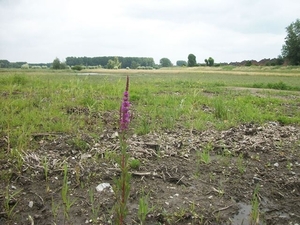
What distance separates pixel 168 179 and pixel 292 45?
73.4 m

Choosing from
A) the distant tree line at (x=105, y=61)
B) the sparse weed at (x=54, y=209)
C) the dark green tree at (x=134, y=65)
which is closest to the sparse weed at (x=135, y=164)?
the sparse weed at (x=54, y=209)

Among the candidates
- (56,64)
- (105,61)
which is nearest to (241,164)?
(56,64)

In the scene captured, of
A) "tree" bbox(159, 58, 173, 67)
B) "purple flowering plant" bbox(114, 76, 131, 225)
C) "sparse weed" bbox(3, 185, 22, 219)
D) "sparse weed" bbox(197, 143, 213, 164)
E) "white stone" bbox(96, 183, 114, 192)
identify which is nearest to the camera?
"purple flowering plant" bbox(114, 76, 131, 225)

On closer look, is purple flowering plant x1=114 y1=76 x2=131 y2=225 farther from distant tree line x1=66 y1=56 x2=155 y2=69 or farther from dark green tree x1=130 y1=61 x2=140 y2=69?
dark green tree x1=130 y1=61 x2=140 y2=69

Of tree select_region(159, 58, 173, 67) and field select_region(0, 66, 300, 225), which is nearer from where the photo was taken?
field select_region(0, 66, 300, 225)

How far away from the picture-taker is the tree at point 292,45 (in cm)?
6344

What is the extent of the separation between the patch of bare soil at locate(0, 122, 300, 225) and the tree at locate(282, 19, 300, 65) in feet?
226

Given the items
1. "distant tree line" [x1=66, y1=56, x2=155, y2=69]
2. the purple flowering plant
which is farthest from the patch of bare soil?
"distant tree line" [x1=66, y1=56, x2=155, y2=69]

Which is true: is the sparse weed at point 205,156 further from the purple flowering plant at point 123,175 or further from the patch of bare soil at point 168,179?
the purple flowering plant at point 123,175

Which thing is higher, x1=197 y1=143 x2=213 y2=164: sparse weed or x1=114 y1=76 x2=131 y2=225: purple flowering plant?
x1=114 y1=76 x2=131 y2=225: purple flowering plant

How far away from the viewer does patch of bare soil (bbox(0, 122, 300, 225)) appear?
8.36ft

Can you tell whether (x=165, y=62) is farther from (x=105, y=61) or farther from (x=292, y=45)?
(x=292, y=45)

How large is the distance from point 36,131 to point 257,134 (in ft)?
14.2

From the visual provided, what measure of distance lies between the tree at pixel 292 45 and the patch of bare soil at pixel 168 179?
69.0m
